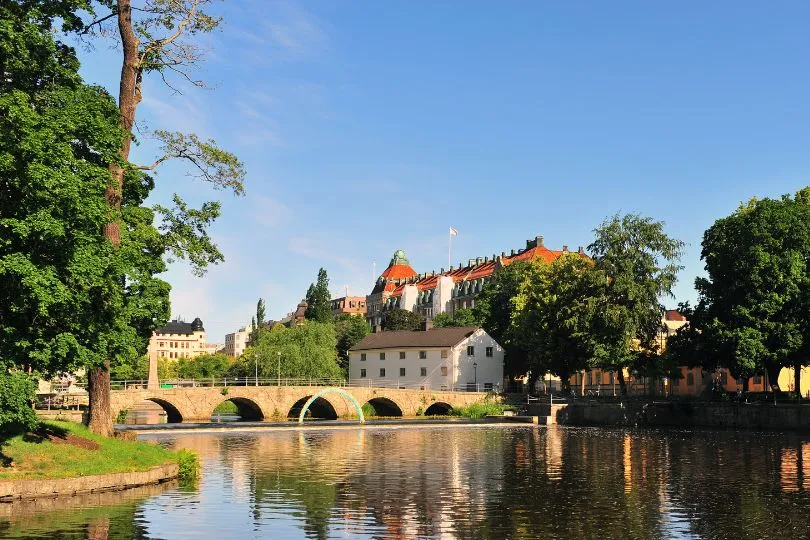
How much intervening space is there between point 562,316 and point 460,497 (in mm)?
60069

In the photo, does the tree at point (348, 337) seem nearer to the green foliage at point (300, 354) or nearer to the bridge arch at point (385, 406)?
the green foliage at point (300, 354)

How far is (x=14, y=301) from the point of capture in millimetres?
25266

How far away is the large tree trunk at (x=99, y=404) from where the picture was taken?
113 ft

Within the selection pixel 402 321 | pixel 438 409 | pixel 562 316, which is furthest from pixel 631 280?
pixel 402 321

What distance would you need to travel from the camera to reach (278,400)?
8356 centimetres

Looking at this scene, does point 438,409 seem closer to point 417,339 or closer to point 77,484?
point 417,339

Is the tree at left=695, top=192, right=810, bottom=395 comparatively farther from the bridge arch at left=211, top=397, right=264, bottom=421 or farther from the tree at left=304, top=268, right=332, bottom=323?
the tree at left=304, top=268, right=332, bottom=323

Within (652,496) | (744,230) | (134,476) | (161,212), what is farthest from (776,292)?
(134,476)

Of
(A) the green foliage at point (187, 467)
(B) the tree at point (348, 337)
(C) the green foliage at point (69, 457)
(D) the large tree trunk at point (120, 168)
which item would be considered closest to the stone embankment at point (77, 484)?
(C) the green foliage at point (69, 457)

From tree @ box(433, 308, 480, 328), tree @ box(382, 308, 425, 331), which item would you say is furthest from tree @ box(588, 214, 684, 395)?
tree @ box(382, 308, 425, 331)

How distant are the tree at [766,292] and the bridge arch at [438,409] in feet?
103

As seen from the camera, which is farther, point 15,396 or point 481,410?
point 481,410

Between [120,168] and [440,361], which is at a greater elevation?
[120,168]

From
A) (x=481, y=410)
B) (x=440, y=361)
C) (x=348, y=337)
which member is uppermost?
(x=348, y=337)
